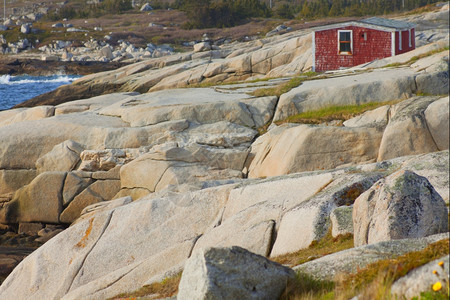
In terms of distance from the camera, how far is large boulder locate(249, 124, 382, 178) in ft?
68.0

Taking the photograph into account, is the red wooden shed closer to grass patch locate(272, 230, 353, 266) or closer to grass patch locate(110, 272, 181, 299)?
grass patch locate(272, 230, 353, 266)

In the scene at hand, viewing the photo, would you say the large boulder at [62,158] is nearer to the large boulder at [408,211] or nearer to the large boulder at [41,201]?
the large boulder at [41,201]

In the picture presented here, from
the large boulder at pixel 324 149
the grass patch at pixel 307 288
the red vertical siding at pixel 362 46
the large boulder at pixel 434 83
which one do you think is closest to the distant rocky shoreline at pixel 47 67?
the red vertical siding at pixel 362 46

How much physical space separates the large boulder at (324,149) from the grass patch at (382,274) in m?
12.8

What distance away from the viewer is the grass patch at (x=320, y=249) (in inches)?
423

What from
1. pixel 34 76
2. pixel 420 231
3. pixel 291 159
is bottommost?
pixel 34 76

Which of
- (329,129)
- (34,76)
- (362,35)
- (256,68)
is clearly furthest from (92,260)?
(34,76)

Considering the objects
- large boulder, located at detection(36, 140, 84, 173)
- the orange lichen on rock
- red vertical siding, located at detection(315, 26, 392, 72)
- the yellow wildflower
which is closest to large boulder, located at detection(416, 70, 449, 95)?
red vertical siding, located at detection(315, 26, 392, 72)

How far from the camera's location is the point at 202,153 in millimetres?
24062

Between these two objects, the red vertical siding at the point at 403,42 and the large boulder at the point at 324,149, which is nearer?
the large boulder at the point at 324,149

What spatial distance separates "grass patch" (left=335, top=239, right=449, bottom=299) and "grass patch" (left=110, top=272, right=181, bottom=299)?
3861 millimetres

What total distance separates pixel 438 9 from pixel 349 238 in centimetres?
6944

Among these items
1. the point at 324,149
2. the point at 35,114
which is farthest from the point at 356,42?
the point at 35,114

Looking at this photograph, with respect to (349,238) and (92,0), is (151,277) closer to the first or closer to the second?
(349,238)
